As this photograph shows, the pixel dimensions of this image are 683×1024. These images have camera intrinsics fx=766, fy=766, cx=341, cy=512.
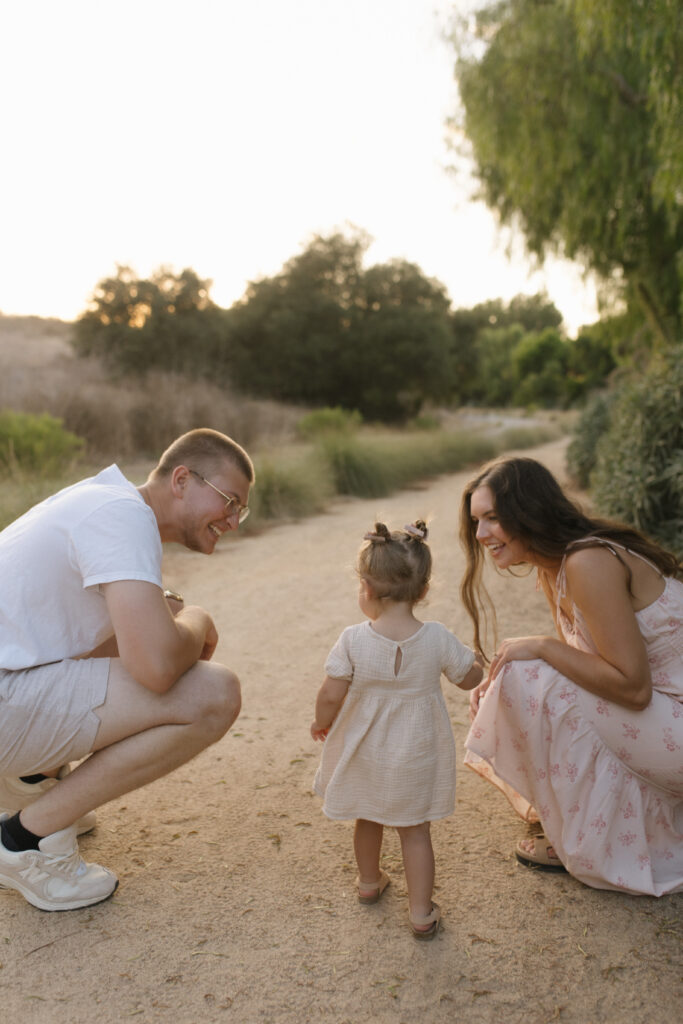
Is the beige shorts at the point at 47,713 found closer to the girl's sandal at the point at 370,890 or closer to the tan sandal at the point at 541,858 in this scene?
the girl's sandal at the point at 370,890

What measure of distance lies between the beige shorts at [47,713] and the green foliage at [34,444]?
6632mm

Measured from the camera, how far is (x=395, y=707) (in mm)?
2215

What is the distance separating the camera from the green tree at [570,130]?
299 inches

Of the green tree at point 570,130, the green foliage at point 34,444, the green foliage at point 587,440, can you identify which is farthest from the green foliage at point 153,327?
the green tree at point 570,130

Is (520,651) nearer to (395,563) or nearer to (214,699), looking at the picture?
(395,563)

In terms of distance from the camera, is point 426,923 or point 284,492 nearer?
point 426,923

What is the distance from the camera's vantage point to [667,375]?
6.38 m

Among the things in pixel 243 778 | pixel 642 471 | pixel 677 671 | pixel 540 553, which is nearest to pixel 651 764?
pixel 677 671

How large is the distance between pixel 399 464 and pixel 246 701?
30.7 feet

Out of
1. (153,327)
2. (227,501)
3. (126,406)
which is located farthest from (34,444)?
(153,327)

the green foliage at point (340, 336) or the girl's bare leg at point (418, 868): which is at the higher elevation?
the green foliage at point (340, 336)

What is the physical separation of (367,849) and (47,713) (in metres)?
1.01

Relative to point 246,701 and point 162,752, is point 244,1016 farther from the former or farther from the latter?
point 246,701

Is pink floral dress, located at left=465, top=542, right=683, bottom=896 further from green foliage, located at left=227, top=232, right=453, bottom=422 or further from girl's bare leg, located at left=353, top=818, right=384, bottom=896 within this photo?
green foliage, located at left=227, top=232, right=453, bottom=422
